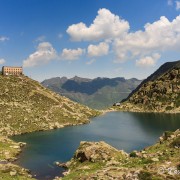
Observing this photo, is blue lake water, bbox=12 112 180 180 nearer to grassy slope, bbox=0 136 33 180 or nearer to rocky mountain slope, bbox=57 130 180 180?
grassy slope, bbox=0 136 33 180

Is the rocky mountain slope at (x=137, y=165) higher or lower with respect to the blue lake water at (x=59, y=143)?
higher

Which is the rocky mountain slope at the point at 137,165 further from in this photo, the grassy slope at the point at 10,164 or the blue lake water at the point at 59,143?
the grassy slope at the point at 10,164

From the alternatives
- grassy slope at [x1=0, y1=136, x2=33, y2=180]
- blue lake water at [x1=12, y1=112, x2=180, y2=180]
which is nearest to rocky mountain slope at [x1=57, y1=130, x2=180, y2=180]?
blue lake water at [x1=12, y1=112, x2=180, y2=180]

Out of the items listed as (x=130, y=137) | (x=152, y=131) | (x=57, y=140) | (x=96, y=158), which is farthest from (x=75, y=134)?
(x=96, y=158)

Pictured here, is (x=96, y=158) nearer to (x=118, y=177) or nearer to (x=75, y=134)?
(x=118, y=177)

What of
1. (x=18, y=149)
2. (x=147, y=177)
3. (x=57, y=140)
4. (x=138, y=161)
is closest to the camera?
(x=147, y=177)

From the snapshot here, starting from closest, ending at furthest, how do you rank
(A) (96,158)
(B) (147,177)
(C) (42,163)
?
1. (B) (147,177)
2. (A) (96,158)
3. (C) (42,163)

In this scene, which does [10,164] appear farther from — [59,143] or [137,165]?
[59,143]

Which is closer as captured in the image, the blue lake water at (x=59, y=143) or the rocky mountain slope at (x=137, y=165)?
the rocky mountain slope at (x=137, y=165)

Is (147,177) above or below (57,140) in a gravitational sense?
above

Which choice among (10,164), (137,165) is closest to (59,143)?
(10,164)

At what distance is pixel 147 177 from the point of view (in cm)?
5047

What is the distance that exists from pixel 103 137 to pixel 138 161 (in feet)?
338

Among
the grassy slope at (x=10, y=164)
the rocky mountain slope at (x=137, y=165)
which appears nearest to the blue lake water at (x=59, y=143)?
the grassy slope at (x=10, y=164)
